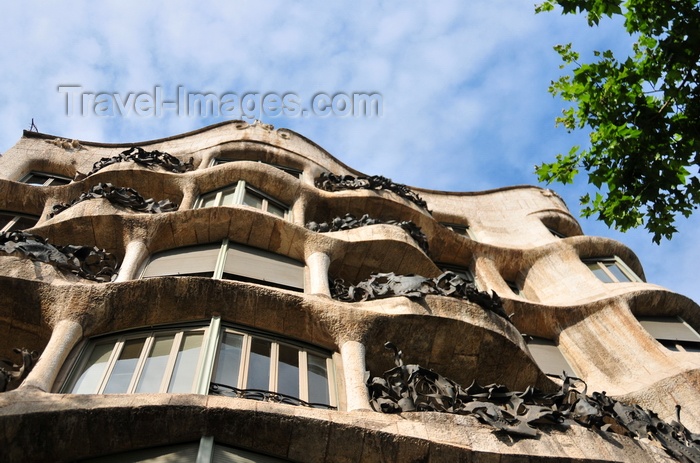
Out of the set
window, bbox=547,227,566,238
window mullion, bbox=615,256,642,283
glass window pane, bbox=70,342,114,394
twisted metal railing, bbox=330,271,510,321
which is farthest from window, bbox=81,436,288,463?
window, bbox=547,227,566,238

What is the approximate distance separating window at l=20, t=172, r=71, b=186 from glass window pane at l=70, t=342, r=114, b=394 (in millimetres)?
10490

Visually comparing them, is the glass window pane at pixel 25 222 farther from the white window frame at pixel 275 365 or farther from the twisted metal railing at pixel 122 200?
the white window frame at pixel 275 365

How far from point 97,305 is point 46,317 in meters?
0.78

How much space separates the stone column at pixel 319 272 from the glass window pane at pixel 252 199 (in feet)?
10.3

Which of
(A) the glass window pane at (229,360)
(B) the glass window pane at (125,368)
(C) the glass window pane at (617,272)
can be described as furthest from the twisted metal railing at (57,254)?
(C) the glass window pane at (617,272)

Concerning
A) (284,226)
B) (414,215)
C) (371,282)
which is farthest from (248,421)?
(414,215)

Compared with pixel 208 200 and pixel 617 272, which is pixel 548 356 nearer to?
pixel 617 272

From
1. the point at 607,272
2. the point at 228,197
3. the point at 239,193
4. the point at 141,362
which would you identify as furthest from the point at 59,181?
the point at 607,272

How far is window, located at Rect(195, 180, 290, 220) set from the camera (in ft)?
54.0

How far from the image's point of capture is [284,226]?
14.2m

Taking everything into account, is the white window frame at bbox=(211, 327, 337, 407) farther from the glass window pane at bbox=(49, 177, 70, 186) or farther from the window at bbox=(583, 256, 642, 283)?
the glass window pane at bbox=(49, 177, 70, 186)

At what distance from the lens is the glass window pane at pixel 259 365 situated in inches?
375

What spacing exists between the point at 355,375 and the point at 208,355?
2.12 metres

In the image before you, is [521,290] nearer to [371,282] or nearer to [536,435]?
[371,282]
